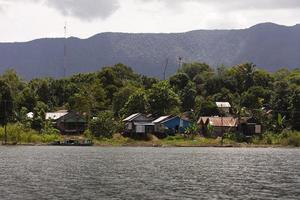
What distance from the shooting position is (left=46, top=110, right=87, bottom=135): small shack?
14238 centimetres

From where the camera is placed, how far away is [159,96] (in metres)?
146

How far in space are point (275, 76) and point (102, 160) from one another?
121955 mm

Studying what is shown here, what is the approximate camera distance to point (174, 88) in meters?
171

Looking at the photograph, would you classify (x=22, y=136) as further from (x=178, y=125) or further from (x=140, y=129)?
(x=178, y=125)

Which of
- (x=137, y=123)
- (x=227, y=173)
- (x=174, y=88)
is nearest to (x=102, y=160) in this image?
(x=227, y=173)

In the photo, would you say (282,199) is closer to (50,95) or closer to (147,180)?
(147,180)

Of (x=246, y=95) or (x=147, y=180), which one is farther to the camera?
(x=246, y=95)

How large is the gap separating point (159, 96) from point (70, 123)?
24.2 metres

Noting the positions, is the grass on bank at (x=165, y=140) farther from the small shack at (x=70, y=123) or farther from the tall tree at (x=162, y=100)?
the tall tree at (x=162, y=100)

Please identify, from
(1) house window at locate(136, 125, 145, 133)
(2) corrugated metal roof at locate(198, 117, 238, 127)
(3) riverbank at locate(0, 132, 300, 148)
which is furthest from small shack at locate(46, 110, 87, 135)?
(2) corrugated metal roof at locate(198, 117, 238, 127)

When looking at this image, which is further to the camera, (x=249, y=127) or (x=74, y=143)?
(x=249, y=127)

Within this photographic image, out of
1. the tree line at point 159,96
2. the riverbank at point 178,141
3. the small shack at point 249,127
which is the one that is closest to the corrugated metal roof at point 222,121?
the small shack at point 249,127

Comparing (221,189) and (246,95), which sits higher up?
(246,95)

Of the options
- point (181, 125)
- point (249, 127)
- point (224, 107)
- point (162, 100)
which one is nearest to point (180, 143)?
point (181, 125)
